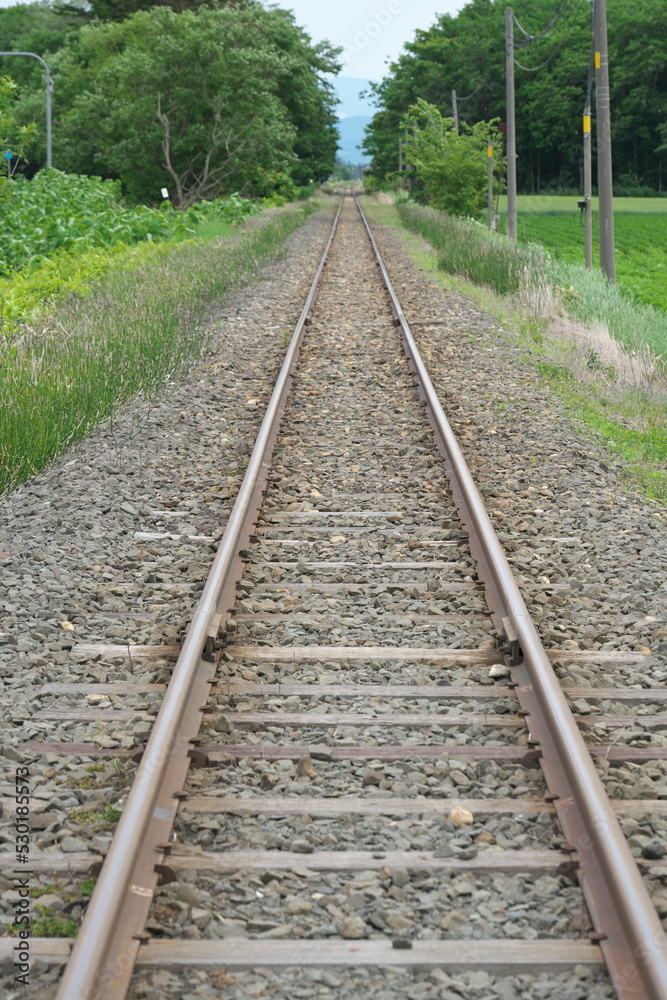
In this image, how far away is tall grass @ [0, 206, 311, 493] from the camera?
276 inches

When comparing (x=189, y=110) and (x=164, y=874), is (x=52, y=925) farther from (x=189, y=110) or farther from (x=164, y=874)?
(x=189, y=110)

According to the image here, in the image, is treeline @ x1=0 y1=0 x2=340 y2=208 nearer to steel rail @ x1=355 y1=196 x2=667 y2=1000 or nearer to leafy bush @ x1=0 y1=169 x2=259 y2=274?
leafy bush @ x1=0 y1=169 x2=259 y2=274

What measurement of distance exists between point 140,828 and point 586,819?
126 centimetres

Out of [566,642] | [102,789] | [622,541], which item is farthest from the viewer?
[622,541]

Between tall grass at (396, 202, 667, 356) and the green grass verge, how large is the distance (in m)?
0.74

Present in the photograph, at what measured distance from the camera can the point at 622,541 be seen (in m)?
5.83

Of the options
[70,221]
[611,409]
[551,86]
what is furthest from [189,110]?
[551,86]

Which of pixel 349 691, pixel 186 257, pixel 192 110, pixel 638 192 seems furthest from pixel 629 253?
pixel 638 192

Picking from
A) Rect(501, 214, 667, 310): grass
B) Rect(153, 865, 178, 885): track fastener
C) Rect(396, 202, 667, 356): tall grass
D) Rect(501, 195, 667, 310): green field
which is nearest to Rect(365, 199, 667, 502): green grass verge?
Rect(396, 202, 667, 356): tall grass

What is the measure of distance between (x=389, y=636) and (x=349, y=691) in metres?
0.60

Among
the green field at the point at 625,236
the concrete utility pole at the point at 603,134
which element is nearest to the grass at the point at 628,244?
the green field at the point at 625,236

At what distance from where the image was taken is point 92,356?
8.59 meters

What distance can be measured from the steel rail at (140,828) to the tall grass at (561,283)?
7485 millimetres

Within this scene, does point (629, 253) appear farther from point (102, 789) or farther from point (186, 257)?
point (102, 789)
